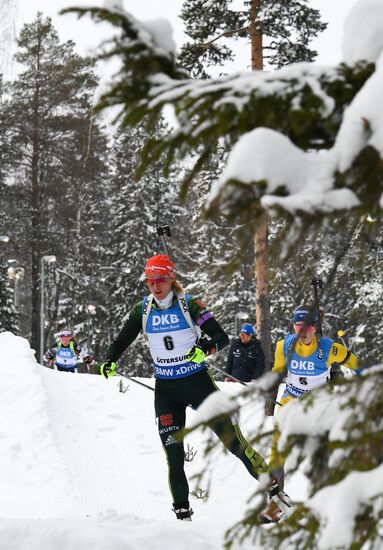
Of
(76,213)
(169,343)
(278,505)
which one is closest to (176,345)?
(169,343)

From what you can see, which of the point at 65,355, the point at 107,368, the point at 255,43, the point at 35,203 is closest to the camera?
the point at 107,368

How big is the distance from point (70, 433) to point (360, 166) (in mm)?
7514

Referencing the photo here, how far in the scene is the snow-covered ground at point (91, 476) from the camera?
13.9 feet

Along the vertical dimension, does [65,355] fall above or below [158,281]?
below

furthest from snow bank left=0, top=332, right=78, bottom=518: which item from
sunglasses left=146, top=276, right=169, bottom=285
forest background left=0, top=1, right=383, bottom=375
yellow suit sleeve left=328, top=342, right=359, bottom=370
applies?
forest background left=0, top=1, right=383, bottom=375

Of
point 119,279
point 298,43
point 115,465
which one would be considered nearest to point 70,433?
point 115,465

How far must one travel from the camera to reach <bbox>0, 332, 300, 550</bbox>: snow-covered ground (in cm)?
425

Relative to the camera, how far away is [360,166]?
6.25ft

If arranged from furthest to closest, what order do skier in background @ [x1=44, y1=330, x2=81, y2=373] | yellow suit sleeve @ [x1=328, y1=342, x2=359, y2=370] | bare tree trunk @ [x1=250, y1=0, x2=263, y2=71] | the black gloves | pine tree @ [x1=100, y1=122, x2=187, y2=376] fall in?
1. pine tree @ [x1=100, y1=122, x2=187, y2=376]
2. skier in background @ [x1=44, y1=330, x2=81, y2=373]
3. bare tree trunk @ [x1=250, y1=0, x2=263, y2=71]
4. yellow suit sleeve @ [x1=328, y1=342, x2=359, y2=370]
5. the black gloves

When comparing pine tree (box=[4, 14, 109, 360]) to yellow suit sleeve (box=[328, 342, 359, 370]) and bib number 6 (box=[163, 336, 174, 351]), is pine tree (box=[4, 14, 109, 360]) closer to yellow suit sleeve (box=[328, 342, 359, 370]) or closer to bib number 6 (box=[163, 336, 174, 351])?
yellow suit sleeve (box=[328, 342, 359, 370])

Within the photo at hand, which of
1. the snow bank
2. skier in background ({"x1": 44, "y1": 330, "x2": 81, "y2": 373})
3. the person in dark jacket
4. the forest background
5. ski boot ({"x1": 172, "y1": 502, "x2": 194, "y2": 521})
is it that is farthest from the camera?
the forest background

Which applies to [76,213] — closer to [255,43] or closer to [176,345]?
[255,43]

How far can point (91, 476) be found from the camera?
717 centimetres

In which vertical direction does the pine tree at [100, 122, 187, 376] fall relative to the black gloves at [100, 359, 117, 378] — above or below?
below
